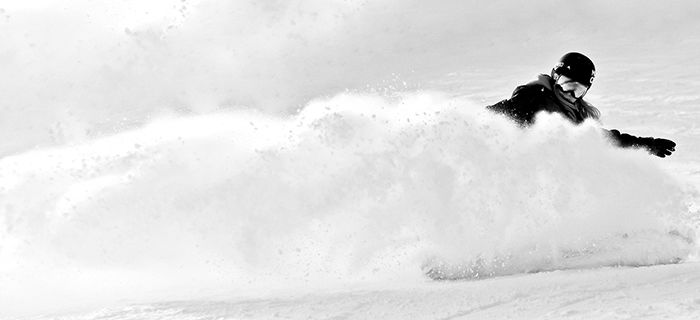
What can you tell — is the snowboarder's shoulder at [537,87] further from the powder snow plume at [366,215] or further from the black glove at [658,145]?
the black glove at [658,145]

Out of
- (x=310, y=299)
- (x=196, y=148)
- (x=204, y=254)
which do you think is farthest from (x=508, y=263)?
(x=196, y=148)

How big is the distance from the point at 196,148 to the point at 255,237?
114 cm

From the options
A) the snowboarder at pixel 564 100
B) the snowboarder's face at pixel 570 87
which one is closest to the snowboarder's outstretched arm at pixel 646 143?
the snowboarder at pixel 564 100

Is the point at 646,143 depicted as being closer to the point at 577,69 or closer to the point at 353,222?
the point at 577,69

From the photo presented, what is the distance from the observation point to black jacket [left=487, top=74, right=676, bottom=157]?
5465 mm

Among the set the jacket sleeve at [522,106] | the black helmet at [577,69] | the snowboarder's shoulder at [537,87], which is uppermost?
the black helmet at [577,69]

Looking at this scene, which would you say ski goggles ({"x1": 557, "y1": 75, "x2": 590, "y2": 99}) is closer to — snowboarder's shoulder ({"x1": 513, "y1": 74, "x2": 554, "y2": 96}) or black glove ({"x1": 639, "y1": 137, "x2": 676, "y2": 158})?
snowboarder's shoulder ({"x1": 513, "y1": 74, "x2": 554, "y2": 96})

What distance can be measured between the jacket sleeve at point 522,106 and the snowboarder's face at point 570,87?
0.26m

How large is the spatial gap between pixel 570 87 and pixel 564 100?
4.1 inches

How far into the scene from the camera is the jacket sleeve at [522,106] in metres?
5.48

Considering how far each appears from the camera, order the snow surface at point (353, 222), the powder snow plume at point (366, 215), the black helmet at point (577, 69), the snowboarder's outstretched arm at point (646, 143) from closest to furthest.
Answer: the snow surface at point (353, 222)
the powder snow plume at point (366, 215)
the snowboarder's outstretched arm at point (646, 143)
the black helmet at point (577, 69)

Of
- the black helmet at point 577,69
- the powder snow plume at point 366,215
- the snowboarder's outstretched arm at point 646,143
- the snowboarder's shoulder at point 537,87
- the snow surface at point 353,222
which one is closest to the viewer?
the snow surface at point 353,222

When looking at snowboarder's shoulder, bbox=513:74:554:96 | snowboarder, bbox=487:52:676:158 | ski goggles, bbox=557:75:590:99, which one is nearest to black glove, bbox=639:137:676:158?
snowboarder, bbox=487:52:676:158

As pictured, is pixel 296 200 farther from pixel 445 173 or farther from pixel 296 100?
pixel 296 100
